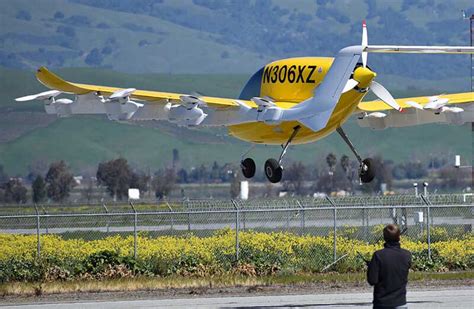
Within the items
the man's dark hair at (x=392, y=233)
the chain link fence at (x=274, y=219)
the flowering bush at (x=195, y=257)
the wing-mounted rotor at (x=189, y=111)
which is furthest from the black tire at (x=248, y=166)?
the man's dark hair at (x=392, y=233)

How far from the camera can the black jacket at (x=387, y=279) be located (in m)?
26.0

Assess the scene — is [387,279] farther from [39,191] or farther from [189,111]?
[39,191]

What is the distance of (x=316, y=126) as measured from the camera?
148 ft

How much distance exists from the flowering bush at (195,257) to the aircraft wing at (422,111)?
14.3 ft

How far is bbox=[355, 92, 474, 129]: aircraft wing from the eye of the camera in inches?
1893

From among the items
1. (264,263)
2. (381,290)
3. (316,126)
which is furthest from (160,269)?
(381,290)

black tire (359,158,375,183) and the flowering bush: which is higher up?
black tire (359,158,375,183)

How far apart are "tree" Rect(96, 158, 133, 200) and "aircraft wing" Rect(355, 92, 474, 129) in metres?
88.7

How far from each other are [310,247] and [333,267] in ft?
8.05

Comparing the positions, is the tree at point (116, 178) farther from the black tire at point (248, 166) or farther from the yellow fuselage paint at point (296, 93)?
the yellow fuselage paint at point (296, 93)

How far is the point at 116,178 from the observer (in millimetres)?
141625

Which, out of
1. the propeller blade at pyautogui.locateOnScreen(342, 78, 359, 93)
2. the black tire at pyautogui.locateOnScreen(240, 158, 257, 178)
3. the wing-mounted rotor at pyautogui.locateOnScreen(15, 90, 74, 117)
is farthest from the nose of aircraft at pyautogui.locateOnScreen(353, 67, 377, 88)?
the wing-mounted rotor at pyautogui.locateOnScreen(15, 90, 74, 117)

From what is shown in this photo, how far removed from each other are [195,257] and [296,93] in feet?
20.5

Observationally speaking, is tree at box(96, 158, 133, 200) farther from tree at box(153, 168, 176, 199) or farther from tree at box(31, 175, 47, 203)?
tree at box(31, 175, 47, 203)
